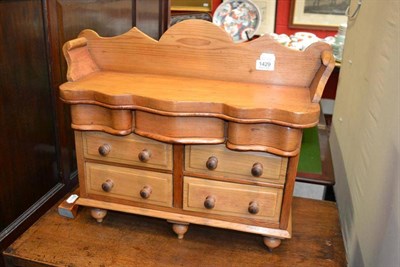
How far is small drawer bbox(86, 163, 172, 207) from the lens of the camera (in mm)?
905

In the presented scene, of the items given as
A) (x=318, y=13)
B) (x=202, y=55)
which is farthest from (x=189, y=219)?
(x=318, y=13)

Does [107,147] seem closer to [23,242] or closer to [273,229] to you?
[23,242]

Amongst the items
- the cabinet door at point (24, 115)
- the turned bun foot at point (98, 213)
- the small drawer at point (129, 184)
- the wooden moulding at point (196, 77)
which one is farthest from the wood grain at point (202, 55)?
the turned bun foot at point (98, 213)

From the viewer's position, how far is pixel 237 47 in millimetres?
901

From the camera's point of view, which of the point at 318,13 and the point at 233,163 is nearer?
the point at 233,163

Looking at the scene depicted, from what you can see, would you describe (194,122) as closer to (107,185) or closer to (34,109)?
(107,185)

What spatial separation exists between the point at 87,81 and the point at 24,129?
7.2 inches

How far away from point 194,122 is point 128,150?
18 centimetres

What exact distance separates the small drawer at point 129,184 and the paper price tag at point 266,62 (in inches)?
12.8

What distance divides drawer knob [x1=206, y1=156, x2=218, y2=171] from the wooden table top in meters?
0.20

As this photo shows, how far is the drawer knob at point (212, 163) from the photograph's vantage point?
0.84m

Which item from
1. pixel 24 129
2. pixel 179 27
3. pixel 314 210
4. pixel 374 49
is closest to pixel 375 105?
pixel 374 49

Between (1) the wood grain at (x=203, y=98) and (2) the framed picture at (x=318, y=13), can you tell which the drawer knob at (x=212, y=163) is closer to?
(1) the wood grain at (x=203, y=98)

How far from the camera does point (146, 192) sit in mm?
906
